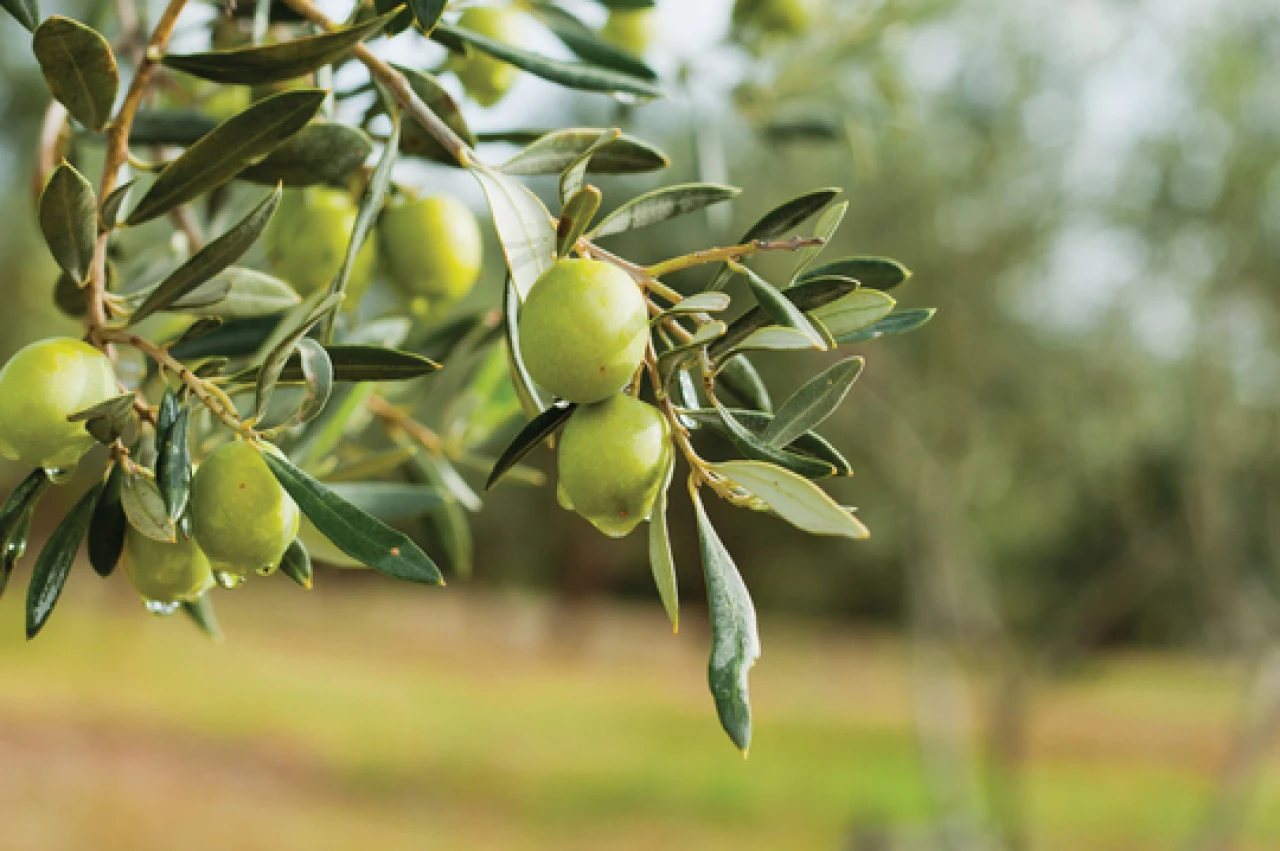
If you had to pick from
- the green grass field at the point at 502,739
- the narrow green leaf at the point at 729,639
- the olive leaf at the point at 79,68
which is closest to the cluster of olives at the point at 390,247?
the olive leaf at the point at 79,68

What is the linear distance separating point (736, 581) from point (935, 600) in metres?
9.51

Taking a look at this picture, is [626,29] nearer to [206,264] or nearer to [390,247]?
[390,247]

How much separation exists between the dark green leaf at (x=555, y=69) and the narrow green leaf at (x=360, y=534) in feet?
1.09

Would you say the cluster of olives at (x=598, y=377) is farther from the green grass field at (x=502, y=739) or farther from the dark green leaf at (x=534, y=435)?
the green grass field at (x=502, y=739)

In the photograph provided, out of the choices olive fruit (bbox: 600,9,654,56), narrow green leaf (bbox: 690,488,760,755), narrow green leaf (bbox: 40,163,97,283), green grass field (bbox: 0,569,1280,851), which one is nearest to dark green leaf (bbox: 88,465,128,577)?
narrow green leaf (bbox: 40,163,97,283)

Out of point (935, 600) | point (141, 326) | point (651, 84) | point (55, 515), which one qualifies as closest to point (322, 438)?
point (141, 326)

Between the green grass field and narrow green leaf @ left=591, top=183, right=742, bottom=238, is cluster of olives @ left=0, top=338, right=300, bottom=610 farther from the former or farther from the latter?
the green grass field

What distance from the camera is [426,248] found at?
35.6 inches

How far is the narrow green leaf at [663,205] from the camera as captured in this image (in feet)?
2.11

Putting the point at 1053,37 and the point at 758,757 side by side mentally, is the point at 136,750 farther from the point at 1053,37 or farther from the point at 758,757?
the point at 1053,37

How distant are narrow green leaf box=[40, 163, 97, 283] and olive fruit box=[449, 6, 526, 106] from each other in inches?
13.2

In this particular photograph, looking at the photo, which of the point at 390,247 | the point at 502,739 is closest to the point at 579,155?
the point at 390,247

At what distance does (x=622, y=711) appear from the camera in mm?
19656

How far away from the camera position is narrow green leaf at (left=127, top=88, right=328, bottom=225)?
64cm
